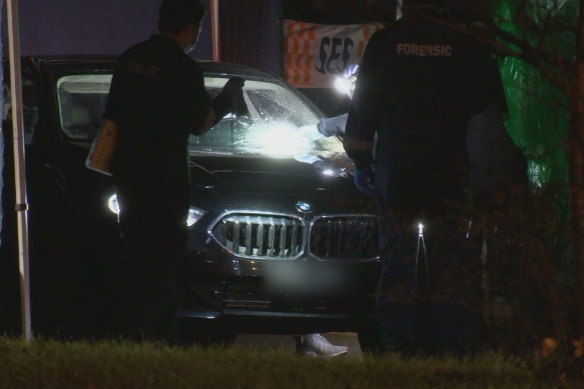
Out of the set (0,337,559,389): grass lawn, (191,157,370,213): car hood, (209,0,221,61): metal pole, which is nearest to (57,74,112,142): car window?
(191,157,370,213): car hood

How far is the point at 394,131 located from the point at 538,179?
104 centimetres

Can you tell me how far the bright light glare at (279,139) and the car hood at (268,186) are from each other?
0.50 metres

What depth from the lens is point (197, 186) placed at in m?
7.05

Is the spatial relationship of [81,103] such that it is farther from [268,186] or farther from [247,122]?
[268,186]

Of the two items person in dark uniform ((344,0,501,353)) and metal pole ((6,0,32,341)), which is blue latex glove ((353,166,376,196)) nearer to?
person in dark uniform ((344,0,501,353))

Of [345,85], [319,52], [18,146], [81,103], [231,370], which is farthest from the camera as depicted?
A: [319,52]

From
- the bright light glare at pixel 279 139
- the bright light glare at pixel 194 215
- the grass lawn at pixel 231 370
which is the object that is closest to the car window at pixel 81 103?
the bright light glare at pixel 279 139

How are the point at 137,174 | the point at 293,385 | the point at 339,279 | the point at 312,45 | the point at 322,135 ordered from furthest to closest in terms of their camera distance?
the point at 312,45 → the point at 322,135 → the point at 339,279 → the point at 137,174 → the point at 293,385

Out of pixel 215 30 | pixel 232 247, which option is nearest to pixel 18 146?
pixel 232 247

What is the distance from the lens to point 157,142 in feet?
21.5

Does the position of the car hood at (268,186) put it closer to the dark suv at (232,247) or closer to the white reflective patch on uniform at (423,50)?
the dark suv at (232,247)

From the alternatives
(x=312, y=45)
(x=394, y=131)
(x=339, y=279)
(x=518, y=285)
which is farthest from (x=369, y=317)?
(x=312, y=45)

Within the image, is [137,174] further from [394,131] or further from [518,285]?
[518,285]

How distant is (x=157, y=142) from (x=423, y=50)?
1.35m
